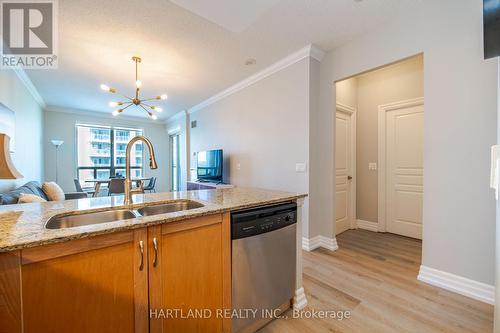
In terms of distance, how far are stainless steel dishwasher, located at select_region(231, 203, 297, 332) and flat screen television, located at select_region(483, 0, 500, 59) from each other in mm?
1614

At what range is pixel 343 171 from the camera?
355 cm

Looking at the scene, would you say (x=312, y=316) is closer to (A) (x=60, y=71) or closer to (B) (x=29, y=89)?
(A) (x=60, y=71)

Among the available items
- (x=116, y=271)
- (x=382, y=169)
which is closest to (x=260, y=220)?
(x=116, y=271)

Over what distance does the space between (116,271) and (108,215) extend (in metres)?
0.50

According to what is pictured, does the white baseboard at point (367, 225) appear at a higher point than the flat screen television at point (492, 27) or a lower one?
lower

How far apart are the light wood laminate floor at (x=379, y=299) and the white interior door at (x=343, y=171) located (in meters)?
0.85

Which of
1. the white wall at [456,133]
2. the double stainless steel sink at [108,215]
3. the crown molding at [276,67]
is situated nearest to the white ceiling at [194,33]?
the crown molding at [276,67]

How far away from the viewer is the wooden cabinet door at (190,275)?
1056 mm

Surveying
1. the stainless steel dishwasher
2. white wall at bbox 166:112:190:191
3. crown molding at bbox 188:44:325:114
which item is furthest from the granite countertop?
white wall at bbox 166:112:190:191

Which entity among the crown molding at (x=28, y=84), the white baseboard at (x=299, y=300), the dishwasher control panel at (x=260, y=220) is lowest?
the white baseboard at (x=299, y=300)

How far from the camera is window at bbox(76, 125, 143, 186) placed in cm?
618

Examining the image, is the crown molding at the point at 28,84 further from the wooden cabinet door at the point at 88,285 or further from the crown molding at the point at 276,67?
the wooden cabinet door at the point at 88,285

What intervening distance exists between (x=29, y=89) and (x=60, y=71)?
4.19ft

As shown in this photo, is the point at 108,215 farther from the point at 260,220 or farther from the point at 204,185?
the point at 204,185
